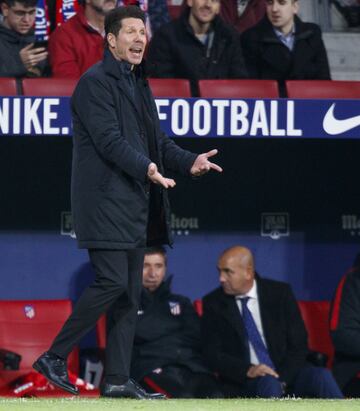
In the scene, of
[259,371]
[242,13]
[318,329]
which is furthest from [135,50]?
[242,13]

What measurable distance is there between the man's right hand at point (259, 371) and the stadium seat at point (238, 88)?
1495mm

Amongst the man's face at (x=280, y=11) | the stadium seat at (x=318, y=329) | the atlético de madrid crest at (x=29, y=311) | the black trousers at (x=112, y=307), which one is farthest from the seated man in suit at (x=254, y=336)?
the black trousers at (x=112, y=307)

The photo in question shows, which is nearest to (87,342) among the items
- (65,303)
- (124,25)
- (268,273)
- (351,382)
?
(65,303)

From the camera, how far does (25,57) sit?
303 inches

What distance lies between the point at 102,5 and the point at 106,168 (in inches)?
110

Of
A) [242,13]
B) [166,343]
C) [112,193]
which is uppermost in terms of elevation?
[242,13]

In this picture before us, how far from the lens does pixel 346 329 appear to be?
731 centimetres

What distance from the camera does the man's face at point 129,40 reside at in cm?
527

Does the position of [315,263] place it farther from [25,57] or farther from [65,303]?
[25,57]

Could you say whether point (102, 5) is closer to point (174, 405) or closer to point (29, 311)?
point (29, 311)

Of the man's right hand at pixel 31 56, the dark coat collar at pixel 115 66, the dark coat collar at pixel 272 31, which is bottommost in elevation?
the dark coat collar at pixel 115 66

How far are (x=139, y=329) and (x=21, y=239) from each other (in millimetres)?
1129

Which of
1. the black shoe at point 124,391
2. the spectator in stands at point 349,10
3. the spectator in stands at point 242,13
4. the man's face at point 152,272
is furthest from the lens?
the spectator in stands at point 349,10

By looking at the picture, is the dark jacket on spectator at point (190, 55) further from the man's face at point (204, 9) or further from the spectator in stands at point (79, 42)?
the spectator in stands at point (79, 42)
